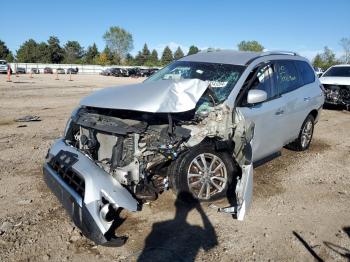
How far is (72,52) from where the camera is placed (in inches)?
Result: 4289

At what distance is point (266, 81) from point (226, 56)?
2.43 feet

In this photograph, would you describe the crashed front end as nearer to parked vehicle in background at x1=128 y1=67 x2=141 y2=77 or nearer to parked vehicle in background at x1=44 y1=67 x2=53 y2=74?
parked vehicle in background at x1=128 y1=67 x2=141 y2=77

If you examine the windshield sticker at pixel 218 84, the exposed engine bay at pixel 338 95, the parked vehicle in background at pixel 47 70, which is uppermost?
the windshield sticker at pixel 218 84

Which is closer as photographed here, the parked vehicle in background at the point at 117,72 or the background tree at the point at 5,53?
the parked vehicle in background at the point at 117,72

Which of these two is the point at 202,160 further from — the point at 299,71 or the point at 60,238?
the point at 299,71

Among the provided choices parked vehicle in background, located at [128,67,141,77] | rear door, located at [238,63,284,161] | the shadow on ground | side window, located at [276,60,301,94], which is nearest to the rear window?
side window, located at [276,60,301,94]

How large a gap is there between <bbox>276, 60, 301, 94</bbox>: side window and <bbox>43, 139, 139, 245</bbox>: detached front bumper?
10.6 feet

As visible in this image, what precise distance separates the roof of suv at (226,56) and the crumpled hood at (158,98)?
118 cm

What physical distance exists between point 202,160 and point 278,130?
171 cm

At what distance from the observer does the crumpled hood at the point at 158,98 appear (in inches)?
158

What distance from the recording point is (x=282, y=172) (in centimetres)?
605

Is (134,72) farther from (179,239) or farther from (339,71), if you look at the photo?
(179,239)

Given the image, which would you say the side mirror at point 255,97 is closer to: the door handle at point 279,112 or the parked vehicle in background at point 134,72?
the door handle at point 279,112

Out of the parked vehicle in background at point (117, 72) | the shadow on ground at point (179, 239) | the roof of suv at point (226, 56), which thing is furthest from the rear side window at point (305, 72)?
the parked vehicle in background at point (117, 72)
